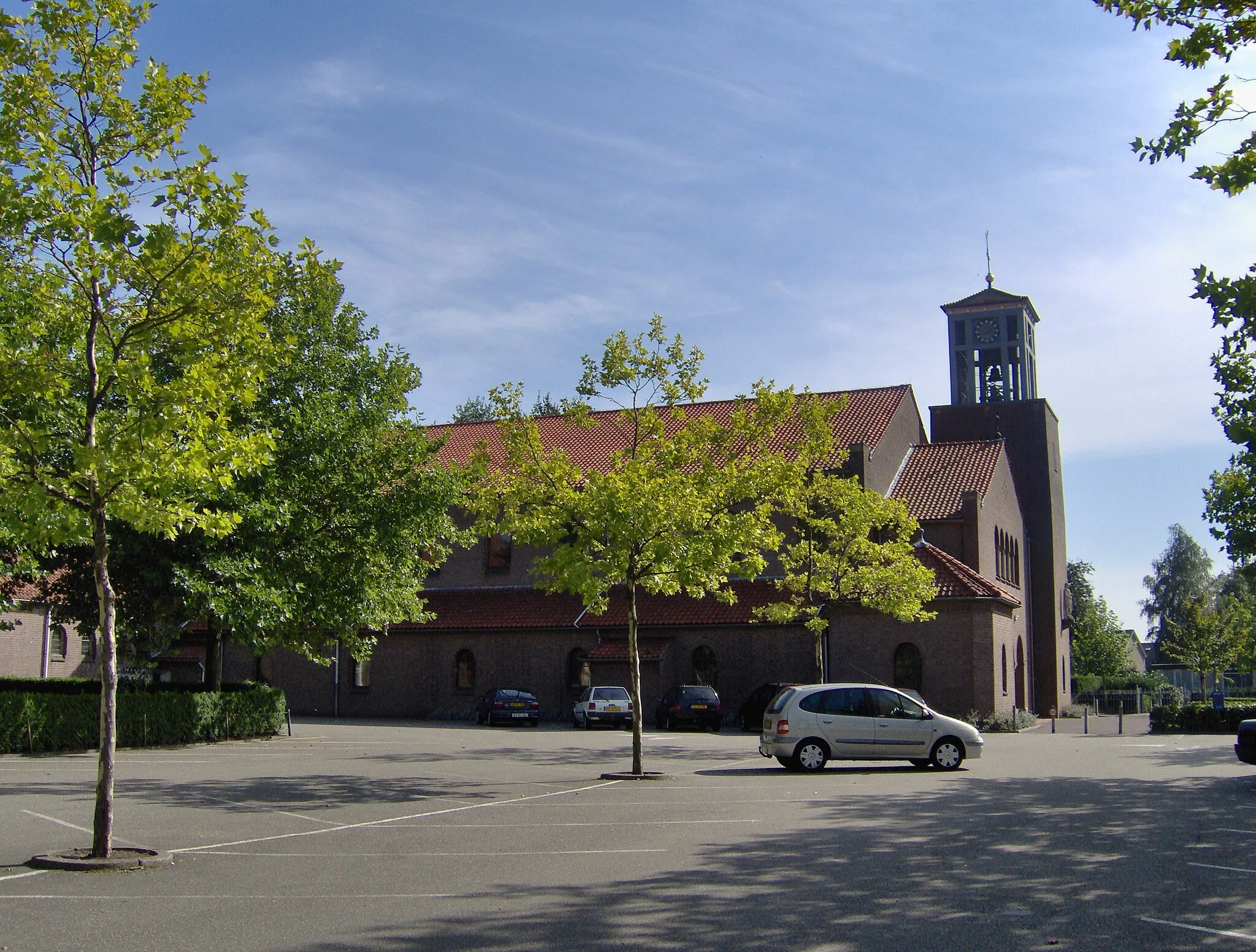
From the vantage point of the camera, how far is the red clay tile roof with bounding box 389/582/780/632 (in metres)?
40.4

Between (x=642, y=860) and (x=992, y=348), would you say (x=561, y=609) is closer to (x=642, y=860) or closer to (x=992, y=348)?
(x=992, y=348)

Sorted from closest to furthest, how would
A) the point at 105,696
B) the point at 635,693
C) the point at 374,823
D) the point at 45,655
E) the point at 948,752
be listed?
the point at 105,696 → the point at 374,823 → the point at 635,693 → the point at 948,752 → the point at 45,655

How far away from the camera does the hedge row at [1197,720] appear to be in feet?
114

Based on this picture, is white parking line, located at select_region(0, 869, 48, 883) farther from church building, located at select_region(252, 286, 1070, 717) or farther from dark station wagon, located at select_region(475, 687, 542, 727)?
dark station wagon, located at select_region(475, 687, 542, 727)

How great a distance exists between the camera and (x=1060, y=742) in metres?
31.0

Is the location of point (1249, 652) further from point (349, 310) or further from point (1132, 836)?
point (1132, 836)

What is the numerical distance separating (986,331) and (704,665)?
22917 mm

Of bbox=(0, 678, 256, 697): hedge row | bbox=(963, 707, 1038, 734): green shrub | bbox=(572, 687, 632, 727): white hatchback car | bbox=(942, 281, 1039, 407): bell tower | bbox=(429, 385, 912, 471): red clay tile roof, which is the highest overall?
bbox=(942, 281, 1039, 407): bell tower

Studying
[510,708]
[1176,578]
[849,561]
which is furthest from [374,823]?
[1176,578]

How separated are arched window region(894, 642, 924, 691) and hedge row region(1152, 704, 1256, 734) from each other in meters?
7.14

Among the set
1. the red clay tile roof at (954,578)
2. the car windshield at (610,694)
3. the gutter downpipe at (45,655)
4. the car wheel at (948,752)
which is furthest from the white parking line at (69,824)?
the gutter downpipe at (45,655)

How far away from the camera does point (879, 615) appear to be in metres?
38.7

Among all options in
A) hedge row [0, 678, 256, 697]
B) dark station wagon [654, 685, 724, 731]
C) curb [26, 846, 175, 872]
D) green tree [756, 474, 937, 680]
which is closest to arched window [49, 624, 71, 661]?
hedge row [0, 678, 256, 697]

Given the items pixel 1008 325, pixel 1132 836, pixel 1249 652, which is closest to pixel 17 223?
pixel 1132 836
